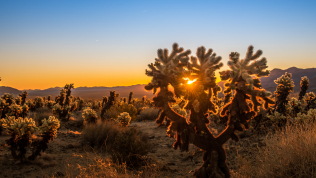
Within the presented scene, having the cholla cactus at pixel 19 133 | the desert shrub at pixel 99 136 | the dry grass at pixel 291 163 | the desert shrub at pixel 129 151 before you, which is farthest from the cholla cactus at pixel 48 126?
the dry grass at pixel 291 163

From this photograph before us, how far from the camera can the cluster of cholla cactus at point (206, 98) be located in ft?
10.9

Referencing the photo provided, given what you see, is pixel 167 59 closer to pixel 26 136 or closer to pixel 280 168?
pixel 280 168

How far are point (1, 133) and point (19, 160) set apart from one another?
4.25 metres

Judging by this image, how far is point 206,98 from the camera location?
3373 millimetres

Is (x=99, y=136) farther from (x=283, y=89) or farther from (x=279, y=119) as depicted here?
(x=283, y=89)

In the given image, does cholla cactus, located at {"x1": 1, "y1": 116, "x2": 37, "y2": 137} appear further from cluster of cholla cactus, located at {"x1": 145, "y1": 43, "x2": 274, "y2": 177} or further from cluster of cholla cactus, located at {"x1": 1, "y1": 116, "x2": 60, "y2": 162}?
cluster of cholla cactus, located at {"x1": 145, "y1": 43, "x2": 274, "y2": 177}

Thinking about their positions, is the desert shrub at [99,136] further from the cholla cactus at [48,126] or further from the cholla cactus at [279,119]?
the cholla cactus at [279,119]

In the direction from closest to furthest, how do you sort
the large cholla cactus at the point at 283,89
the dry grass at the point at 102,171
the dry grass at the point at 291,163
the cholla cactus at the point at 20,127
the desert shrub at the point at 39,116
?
1. the dry grass at the point at 291,163
2. the dry grass at the point at 102,171
3. the cholla cactus at the point at 20,127
4. the large cholla cactus at the point at 283,89
5. the desert shrub at the point at 39,116

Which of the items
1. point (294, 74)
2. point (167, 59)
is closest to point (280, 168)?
point (167, 59)

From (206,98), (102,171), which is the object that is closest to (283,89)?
(206,98)

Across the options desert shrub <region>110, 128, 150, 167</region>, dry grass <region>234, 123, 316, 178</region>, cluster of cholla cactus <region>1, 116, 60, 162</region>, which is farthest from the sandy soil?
dry grass <region>234, 123, 316, 178</region>

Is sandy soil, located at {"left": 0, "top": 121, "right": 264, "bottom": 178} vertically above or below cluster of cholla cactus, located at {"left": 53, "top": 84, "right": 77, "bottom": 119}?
below

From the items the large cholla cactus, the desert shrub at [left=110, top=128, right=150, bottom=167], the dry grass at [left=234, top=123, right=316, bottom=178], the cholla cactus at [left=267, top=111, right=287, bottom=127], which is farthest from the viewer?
the large cholla cactus

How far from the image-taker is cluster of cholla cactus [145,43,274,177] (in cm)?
332
